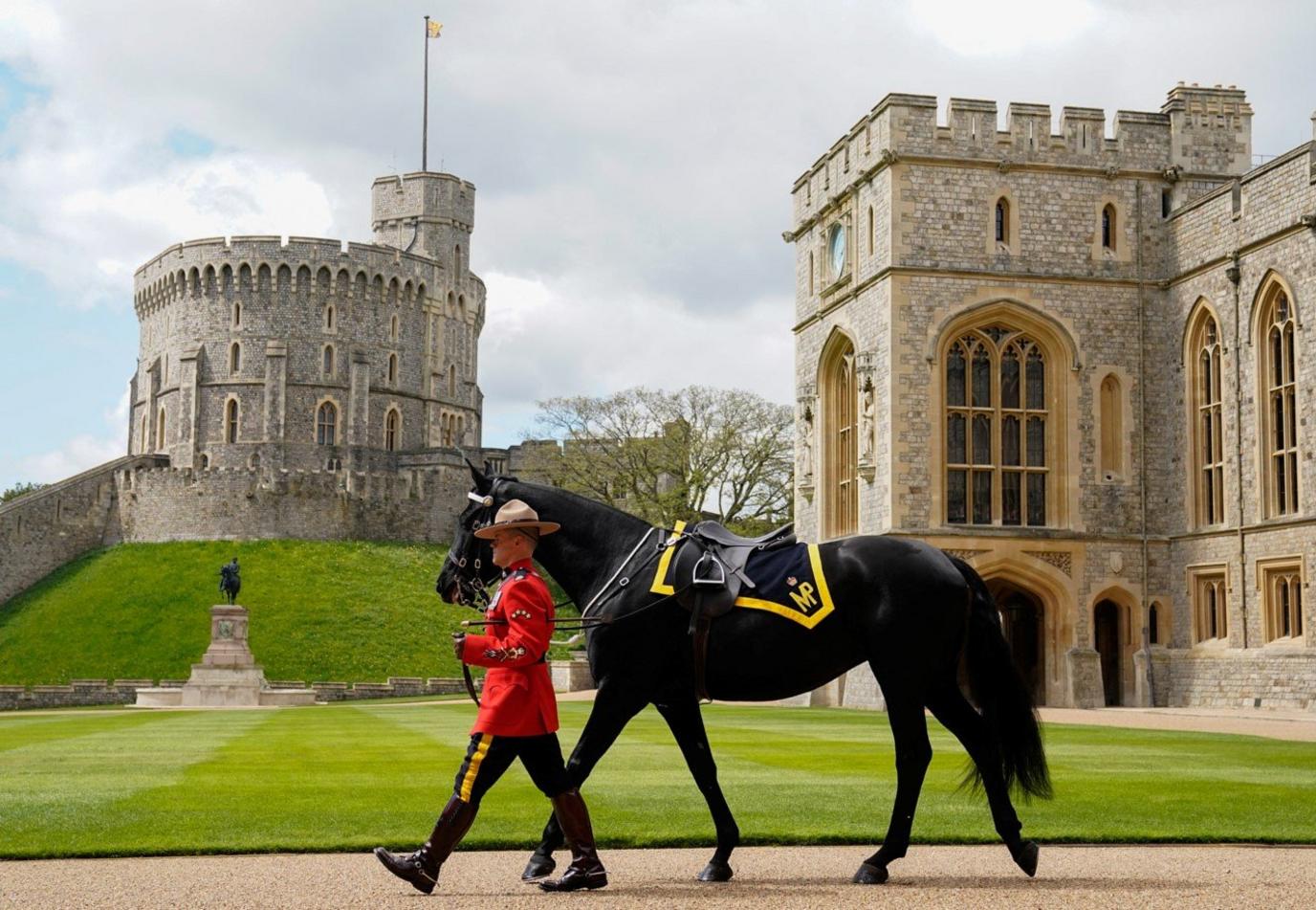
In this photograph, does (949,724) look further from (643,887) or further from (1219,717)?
(1219,717)

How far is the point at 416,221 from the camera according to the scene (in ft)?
293

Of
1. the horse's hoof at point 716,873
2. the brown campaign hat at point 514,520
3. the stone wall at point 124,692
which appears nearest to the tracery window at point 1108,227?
the stone wall at point 124,692

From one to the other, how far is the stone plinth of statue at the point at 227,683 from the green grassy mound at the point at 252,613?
7.42m

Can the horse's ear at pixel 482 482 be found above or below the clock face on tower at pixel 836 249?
below

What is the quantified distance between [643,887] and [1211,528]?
27.5 meters

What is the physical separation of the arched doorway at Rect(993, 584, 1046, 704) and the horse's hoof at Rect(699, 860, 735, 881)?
27.3 m

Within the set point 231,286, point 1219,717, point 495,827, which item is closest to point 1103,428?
point 1219,717

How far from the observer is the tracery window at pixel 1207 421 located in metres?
33.2

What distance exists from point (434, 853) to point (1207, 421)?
29.0 m

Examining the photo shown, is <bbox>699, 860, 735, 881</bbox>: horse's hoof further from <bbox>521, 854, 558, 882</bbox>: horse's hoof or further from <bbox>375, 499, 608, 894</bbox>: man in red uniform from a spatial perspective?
<bbox>521, 854, 558, 882</bbox>: horse's hoof

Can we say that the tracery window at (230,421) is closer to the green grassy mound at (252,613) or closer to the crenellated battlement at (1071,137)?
the green grassy mound at (252,613)

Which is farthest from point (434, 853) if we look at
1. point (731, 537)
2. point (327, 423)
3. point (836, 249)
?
point (327, 423)

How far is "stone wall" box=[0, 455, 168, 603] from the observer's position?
67.3 metres

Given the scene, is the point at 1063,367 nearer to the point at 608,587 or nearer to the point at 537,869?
the point at 608,587
